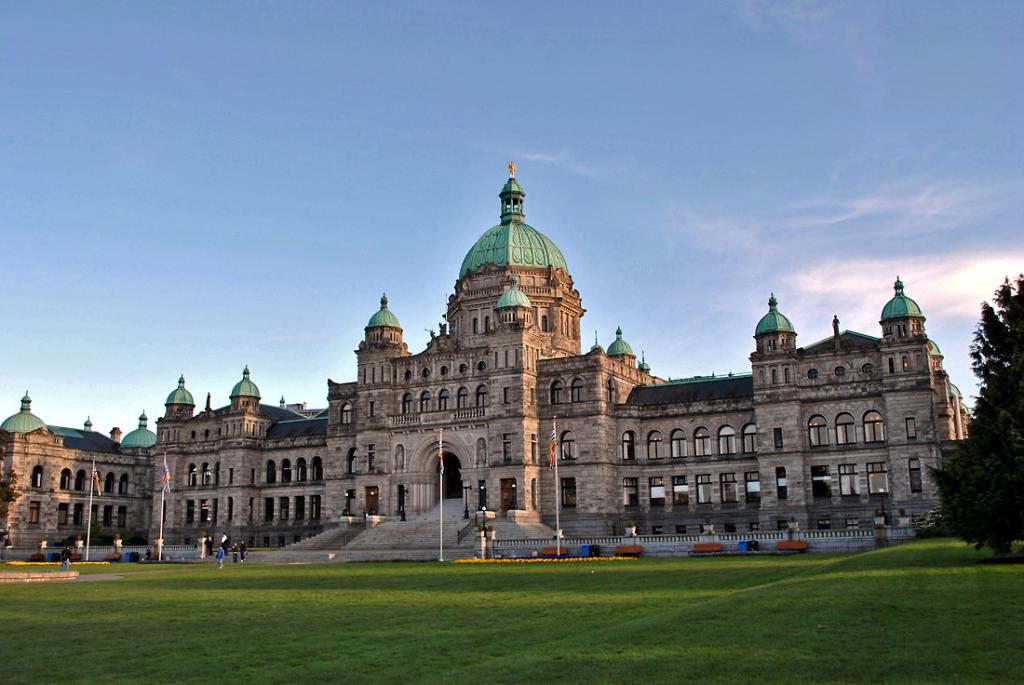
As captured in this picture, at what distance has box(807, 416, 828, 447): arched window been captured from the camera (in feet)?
254

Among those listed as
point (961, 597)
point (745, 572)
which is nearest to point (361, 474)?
point (745, 572)

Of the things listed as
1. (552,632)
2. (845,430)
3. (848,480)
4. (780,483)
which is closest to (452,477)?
(780,483)

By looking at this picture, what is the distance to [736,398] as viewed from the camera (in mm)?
81875

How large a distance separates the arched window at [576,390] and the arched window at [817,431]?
1857 cm

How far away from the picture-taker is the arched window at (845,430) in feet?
251

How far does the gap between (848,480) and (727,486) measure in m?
9.89

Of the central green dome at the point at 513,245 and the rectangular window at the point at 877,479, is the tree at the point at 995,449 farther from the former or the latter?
the central green dome at the point at 513,245

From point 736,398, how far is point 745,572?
4583 centimetres

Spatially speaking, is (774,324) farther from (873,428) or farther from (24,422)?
(24,422)

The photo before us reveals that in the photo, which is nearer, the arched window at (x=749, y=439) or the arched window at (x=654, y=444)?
the arched window at (x=749, y=439)

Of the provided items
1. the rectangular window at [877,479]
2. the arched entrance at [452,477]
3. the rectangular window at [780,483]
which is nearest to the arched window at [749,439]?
the rectangular window at [780,483]

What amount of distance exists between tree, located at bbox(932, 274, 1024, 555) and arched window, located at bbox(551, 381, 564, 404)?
49086 millimetres

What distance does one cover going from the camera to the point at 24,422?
106m

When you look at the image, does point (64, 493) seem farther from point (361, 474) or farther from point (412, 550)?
point (412, 550)
